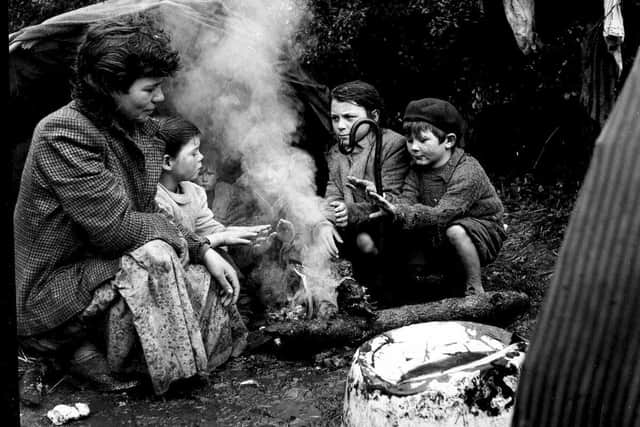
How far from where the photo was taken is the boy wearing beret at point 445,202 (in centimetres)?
464

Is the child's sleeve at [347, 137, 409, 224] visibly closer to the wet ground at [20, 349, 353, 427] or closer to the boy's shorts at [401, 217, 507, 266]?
the boy's shorts at [401, 217, 507, 266]

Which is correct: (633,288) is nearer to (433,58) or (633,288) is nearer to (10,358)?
(10,358)

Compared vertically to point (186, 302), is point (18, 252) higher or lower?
higher

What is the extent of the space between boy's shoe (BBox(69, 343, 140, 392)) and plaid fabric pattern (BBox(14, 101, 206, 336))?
259mm

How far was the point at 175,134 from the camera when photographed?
4.50 metres

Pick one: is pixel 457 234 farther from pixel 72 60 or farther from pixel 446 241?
pixel 72 60

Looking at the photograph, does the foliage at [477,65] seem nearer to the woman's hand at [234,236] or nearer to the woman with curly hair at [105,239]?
the woman's hand at [234,236]

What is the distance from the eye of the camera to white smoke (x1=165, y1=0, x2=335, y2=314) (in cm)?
504

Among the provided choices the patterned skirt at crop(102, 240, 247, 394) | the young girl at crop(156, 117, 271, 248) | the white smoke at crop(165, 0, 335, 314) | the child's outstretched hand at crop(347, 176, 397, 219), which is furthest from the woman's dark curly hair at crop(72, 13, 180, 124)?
the child's outstretched hand at crop(347, 176, 397, 219)

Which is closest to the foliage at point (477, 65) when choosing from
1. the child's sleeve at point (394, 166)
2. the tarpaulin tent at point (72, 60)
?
the tarpaulin tent at point (72, 60)

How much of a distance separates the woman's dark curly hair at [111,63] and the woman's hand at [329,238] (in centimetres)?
152

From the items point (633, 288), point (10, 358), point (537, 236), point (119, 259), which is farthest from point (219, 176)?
point (633, 288)

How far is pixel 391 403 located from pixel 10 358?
156cm

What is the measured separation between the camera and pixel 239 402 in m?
3.83
